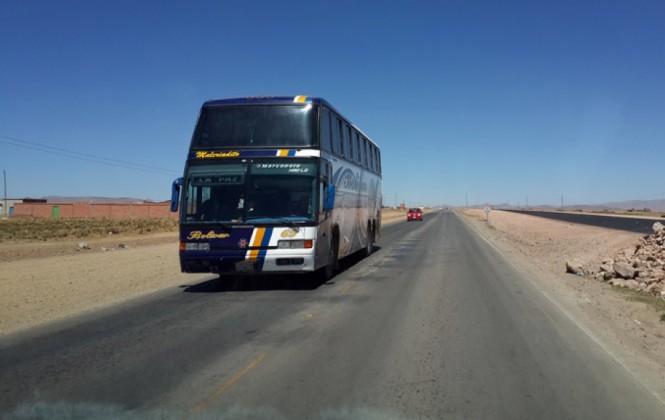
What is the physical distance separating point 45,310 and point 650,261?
1612cm

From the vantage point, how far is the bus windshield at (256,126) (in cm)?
1290

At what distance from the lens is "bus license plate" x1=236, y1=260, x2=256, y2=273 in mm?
12289

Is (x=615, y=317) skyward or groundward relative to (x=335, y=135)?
groundward

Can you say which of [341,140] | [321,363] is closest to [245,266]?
[341,140]

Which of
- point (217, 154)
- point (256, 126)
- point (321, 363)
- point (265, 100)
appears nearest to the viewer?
point (321, 363)

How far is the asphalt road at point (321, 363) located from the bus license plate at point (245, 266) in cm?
79

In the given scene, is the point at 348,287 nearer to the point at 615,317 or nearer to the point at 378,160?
the point at 615,317

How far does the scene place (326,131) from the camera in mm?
13938

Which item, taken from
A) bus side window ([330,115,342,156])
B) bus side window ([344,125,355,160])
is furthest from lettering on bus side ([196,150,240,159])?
bus side window ([344,125,355,160])

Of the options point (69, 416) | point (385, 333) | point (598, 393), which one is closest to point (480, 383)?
point (598, 393)

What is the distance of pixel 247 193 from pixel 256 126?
63.0 inches

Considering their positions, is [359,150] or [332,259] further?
[359,150]

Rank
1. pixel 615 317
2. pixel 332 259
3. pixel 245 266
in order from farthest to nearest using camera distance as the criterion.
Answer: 1. pixel 332 259
2. pixel 245 266
3. pixel 615 317

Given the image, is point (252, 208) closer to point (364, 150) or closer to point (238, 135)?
point (238, 135)
